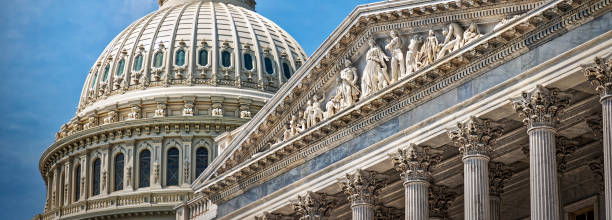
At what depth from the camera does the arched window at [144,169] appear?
4619 inches

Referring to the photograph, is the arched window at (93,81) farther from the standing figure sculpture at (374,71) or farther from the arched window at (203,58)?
the standing figure sculpture at (374,71)

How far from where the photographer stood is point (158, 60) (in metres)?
122

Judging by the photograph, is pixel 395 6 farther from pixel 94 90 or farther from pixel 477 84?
pixel 94 90

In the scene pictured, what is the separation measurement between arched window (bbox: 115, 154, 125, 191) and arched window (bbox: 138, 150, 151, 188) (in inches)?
65.9

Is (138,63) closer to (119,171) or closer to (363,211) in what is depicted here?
(119,171)

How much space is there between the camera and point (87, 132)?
120 m

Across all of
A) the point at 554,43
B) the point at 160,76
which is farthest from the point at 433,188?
the point at 160,76

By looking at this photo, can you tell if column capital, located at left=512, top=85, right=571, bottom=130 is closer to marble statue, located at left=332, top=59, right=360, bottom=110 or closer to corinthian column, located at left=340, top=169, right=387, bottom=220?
corinthian column, located at left=340, top=169, right=387, bottom=220

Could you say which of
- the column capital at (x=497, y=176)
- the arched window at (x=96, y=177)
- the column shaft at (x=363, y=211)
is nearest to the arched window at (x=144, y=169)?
the arched window at (x=96, y=177)

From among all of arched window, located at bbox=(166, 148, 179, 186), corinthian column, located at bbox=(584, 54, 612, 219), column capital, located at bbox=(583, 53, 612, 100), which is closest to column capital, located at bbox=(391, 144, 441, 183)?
column capital, located at bbox=(583, 53, 612, 100)

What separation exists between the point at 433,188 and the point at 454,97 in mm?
7004

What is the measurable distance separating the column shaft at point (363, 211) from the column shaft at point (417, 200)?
2899mm

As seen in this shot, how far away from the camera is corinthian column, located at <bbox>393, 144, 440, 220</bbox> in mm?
55719

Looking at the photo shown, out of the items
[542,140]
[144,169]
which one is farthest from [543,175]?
[144,169]
